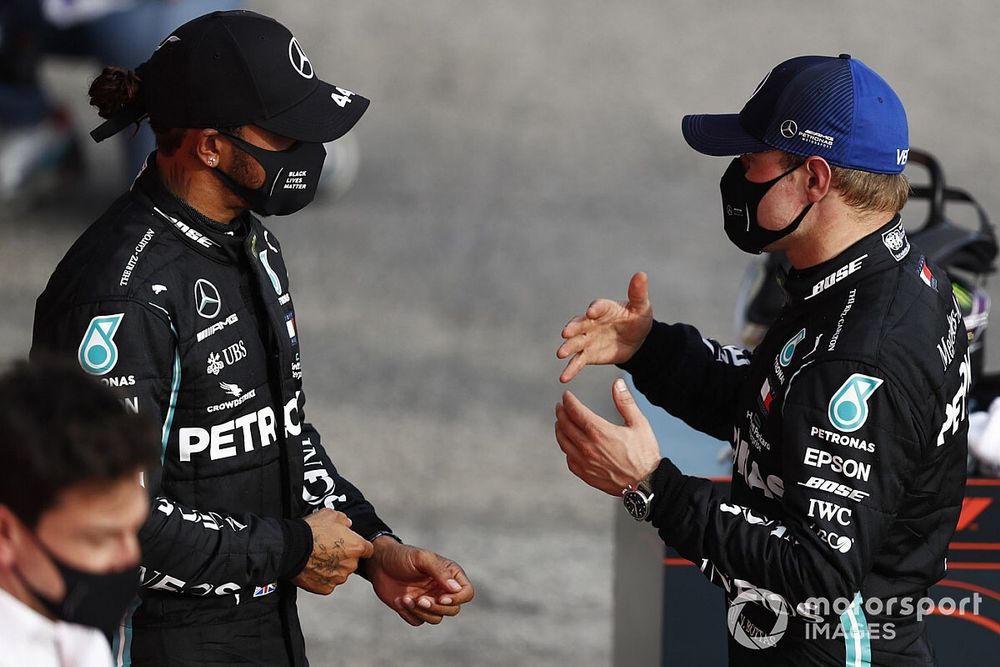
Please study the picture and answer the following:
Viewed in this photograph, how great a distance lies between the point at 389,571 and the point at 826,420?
113cm

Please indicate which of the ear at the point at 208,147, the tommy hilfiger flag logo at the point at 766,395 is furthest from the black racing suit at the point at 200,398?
the tommy hilfiger flag logo at the point at 766,395

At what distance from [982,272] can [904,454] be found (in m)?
1.96

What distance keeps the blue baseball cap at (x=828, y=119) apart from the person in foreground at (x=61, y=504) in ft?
5.32

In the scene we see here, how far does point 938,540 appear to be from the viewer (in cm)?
279

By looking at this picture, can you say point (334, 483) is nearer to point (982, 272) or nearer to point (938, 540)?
point (938, 540)

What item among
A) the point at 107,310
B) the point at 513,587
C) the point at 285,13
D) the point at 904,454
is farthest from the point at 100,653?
the point at 285,13

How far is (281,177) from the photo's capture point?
2.91 meters

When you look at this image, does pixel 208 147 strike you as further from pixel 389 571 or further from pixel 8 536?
pixel 8 536

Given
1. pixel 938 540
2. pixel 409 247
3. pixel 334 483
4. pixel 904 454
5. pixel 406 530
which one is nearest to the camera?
pixel 904 454

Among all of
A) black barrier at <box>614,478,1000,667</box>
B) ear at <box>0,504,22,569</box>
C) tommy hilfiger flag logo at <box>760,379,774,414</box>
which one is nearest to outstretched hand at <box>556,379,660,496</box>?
tommy hilfiger flag logo at <box>760,379,774,414</box>

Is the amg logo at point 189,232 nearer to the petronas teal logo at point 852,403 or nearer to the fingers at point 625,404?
the fingers at point 625,404

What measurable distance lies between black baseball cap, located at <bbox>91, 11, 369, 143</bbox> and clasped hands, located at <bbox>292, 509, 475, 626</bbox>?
0.90 m

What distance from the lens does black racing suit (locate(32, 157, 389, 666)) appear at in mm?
2605

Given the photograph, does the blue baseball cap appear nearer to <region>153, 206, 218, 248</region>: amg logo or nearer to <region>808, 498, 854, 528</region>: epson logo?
<region>808, 498, 854, 528</region>: epson logo
